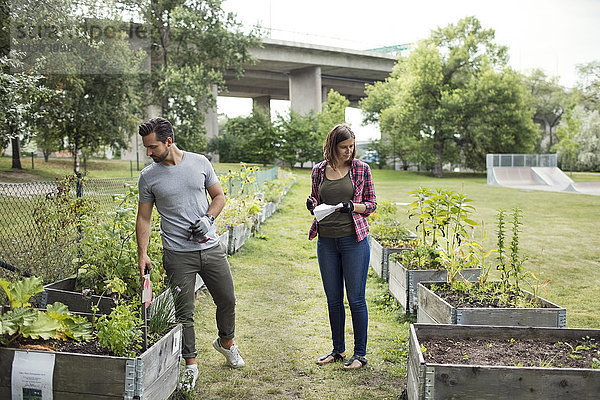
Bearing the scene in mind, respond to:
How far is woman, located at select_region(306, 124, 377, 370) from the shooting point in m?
4.13

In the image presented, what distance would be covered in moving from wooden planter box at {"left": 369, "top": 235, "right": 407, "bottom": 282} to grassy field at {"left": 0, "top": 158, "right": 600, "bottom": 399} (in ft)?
0.49

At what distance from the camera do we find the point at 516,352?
340 centimetres

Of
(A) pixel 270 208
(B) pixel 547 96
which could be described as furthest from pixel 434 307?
(B) pixel 547 96

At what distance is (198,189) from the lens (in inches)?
149

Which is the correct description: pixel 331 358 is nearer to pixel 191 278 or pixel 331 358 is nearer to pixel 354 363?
pixel 354 363

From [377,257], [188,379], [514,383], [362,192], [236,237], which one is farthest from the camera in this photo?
[236,237]

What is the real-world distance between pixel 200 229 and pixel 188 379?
3.53ft

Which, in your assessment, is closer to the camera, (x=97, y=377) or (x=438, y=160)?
(x=97, y=377)

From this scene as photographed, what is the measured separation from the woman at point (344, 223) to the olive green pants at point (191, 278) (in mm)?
708

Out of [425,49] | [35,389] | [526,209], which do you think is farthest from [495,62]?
[35,389]

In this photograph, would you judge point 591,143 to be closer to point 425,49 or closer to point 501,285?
point 425,49

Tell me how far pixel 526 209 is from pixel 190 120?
17.3m

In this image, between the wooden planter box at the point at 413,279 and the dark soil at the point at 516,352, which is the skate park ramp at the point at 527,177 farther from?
the dark soil at the point at 516,352

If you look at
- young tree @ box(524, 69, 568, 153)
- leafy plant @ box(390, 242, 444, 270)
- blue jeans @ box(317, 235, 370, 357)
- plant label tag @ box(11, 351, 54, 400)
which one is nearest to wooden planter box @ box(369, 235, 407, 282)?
leafy plant @ box(390, 242, 444, 270)
